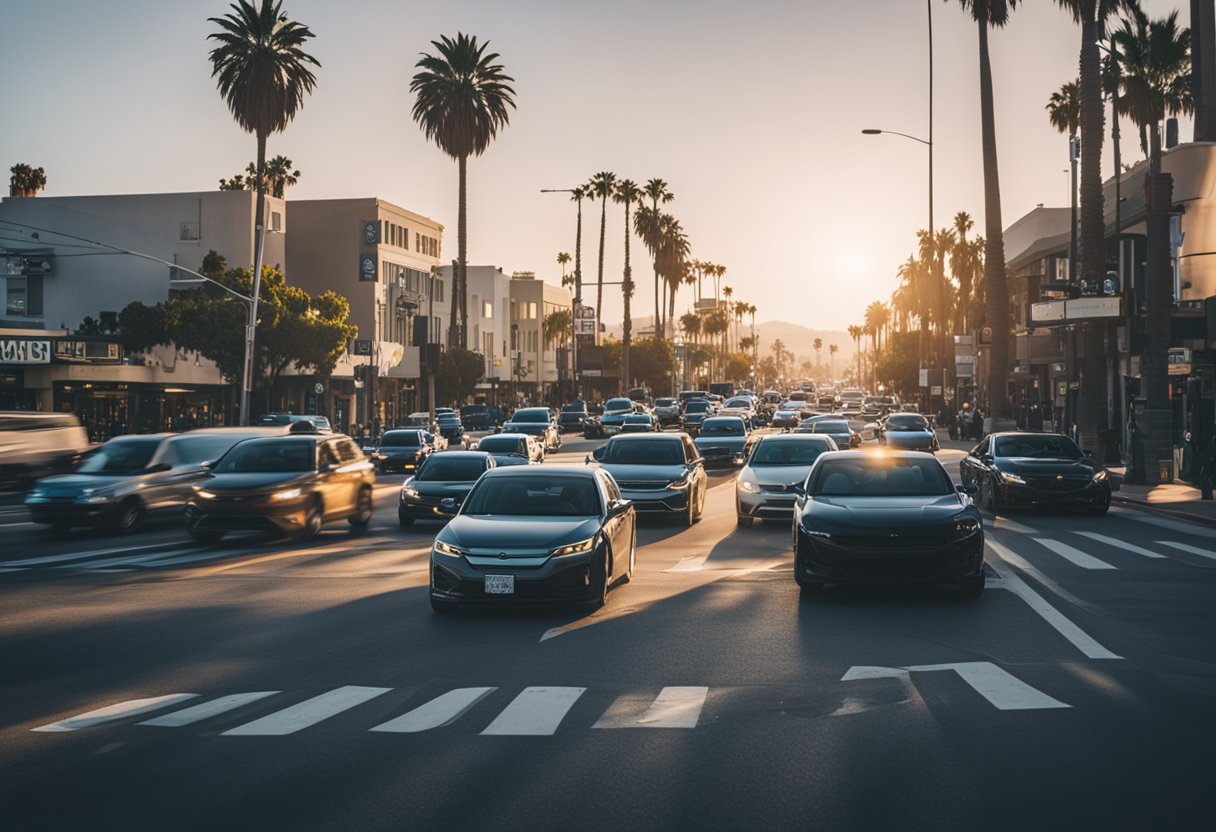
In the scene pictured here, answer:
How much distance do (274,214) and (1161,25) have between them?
2127 inches

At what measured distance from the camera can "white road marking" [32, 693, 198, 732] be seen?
8.61m

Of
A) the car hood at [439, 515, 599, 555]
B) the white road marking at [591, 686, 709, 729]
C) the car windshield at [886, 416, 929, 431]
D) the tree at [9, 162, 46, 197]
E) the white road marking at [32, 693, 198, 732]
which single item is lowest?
the white road marking at [32, 693, 198, 732]

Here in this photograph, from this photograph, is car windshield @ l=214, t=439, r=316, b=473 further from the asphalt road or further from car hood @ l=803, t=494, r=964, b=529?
car hood @ l=803, t=494, r=964, b=529

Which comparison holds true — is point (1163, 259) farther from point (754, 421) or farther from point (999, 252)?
point (754, 421)

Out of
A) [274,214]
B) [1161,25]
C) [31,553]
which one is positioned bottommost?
[31,553]

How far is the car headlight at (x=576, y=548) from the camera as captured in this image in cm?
1330

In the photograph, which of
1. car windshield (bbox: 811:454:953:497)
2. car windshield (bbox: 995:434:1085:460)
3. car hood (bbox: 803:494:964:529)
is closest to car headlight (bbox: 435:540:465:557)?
car hood (bbox: 803:494:964:529)

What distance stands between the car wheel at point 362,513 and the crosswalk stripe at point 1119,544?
1246 cm

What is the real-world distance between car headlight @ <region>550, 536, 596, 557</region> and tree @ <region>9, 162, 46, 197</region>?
94588mm

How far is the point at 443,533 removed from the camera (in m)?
13.8

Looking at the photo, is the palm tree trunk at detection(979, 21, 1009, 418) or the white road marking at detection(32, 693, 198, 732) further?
the palm tree trunk at detection(979, 21, 1009, 418)

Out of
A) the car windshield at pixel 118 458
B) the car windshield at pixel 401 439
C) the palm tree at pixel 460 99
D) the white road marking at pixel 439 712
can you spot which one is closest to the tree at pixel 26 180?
the palm tree at pixel 460 99

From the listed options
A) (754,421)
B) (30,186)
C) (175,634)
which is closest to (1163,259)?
(175,634)

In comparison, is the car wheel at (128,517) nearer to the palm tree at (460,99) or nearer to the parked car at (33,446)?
the parked car at (33,446)
